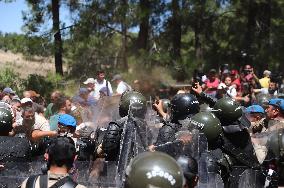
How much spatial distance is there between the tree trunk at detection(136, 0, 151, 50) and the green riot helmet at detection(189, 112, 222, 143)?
990 cm

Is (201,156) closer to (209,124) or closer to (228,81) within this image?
(209,124)

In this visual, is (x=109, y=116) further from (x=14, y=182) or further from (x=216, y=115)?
(x=14, y=182)

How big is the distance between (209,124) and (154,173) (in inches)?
119

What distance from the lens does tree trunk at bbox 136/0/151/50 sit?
16.3 metres

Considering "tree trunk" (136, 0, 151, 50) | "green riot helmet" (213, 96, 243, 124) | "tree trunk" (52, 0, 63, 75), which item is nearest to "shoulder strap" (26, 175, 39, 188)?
"green riot helmet" (213, 96, 243, 124)

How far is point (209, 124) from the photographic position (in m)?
6.51

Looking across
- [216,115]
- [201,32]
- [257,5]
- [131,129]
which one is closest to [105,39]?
[201,32]

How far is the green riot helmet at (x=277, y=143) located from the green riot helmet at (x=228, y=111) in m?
0.74

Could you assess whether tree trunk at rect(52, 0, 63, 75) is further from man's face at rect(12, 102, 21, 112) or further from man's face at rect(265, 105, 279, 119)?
man's face at rect(265, 105, 279, 119)

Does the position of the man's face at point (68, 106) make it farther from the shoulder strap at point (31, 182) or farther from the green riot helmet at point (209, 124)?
the shoulder strap at point (31, 182)

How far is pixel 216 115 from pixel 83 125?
6.19ft

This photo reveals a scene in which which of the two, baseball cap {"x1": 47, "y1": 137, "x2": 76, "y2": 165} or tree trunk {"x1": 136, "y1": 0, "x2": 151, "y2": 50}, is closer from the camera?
baseball cap {"x1": 47, "y1": 137, "x2": 76, "y2": 165}

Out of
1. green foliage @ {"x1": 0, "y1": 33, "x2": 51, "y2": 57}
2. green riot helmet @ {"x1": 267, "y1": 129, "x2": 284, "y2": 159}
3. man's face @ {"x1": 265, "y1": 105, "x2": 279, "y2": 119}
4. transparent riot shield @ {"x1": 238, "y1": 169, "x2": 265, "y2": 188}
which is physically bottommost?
transparent riot shield @ {"x1": 238, "y1": 169, "x2": 265, "y2": 188}

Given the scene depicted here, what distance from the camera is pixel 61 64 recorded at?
53.0ft
